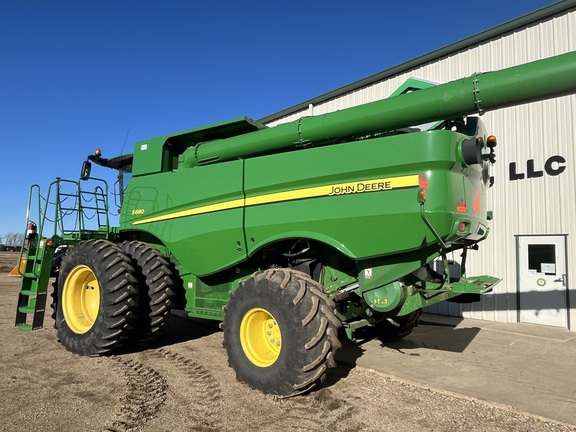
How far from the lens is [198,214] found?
578 cm

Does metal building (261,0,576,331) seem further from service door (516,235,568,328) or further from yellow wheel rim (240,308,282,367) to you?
yellow wheel rim (240,308,282,367)

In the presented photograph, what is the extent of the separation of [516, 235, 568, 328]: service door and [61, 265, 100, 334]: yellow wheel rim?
847cm

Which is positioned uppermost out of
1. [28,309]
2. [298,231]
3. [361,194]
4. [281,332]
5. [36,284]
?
[361,194]

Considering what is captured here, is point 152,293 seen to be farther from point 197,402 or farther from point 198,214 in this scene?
point 197,402

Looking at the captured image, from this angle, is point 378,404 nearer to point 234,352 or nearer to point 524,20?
point 234,352

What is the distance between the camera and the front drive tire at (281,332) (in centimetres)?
424

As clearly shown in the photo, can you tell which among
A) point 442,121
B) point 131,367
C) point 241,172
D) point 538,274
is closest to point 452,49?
point 538,274

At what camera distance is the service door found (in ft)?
29.1

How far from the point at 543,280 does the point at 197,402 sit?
313 inches

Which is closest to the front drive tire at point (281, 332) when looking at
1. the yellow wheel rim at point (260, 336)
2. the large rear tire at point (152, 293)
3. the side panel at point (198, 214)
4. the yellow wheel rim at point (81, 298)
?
the yellow wheel rim at point (260, 336)

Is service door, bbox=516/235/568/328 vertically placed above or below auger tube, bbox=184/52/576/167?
below

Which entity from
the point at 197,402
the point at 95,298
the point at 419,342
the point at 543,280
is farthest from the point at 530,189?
the point at 95,298

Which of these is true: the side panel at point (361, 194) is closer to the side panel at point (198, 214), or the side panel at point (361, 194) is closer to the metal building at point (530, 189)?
the side panel at point (198, 214)

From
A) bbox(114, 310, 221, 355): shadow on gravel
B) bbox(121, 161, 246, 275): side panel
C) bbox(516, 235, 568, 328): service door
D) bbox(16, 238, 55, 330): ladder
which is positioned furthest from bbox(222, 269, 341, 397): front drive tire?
bbox(516, 235, 568, 328): service door
